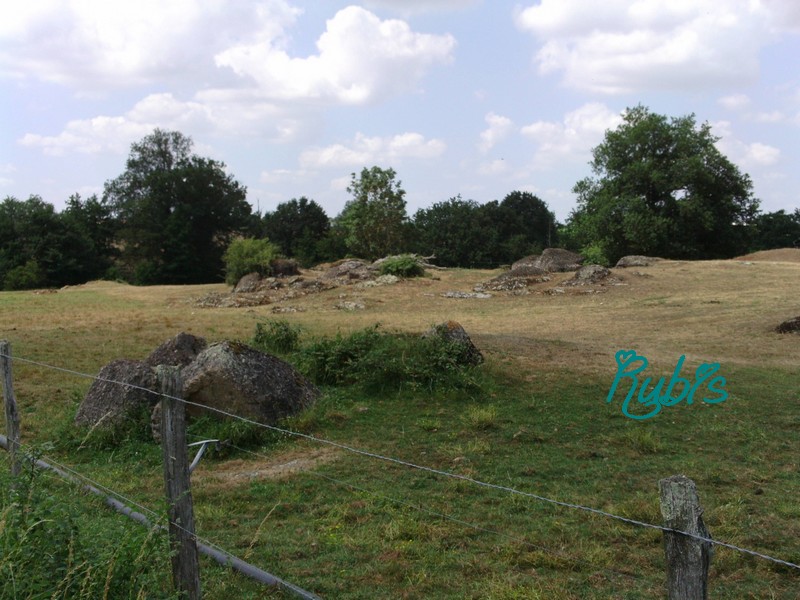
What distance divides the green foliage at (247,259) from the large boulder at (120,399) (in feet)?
71.0

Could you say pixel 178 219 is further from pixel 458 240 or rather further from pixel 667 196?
pixel 667 196

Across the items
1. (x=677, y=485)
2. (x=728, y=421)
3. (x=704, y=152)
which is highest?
(x=704, y=152)

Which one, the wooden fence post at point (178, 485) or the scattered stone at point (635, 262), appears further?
the scattered stone at point (635, 262)

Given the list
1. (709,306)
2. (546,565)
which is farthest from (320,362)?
(709,306)

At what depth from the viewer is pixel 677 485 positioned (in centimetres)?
219

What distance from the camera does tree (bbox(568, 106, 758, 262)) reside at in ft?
116

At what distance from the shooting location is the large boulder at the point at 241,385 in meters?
6.80

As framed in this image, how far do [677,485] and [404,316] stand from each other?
16145mm

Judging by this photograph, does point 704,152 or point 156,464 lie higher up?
point 704,152

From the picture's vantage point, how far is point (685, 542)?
7.22ft

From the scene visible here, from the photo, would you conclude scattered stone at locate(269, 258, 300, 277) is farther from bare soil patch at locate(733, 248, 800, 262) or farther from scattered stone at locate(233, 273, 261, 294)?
bare soil patch at locate(733, 248, 800, 262)

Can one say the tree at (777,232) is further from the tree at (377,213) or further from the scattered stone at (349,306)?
the scattered stone at (349,306)

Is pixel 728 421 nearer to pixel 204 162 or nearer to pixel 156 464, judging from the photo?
pixel 156 464

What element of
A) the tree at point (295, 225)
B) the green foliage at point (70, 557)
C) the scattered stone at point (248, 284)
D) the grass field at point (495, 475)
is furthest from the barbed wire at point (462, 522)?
the tree at point (295, 225)
